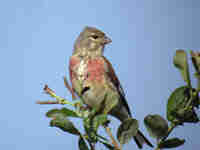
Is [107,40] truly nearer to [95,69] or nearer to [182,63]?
[95,69]

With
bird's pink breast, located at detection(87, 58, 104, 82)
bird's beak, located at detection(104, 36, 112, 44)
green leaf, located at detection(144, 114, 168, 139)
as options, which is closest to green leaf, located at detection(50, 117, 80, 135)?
green leaf, located at detection(144, 114, 168, 139)

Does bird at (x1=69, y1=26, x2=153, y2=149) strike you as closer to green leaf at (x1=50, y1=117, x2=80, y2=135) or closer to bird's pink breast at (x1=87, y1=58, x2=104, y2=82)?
bird's pink breast at (x1=87, y1=58, x2=104, y2=82)

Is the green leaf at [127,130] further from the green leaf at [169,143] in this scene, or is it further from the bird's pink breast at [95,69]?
the bird's pink breast at [95,69]

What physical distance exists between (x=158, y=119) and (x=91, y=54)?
1.19 m

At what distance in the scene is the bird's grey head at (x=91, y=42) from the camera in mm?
1722

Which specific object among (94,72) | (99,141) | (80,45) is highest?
(80,45)

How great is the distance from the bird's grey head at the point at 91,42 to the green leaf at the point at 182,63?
1.24m

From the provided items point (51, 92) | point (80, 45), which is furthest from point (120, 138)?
point (80, 45)

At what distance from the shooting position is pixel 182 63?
0.46 m

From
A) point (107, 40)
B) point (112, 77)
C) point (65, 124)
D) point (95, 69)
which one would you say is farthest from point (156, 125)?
point (107, 40)

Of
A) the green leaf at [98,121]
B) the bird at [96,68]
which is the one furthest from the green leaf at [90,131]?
the bird at [96,68]

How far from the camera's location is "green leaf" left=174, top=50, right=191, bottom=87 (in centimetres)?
46

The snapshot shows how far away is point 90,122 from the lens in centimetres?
52

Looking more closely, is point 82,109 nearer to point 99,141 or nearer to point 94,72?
point 99,141
